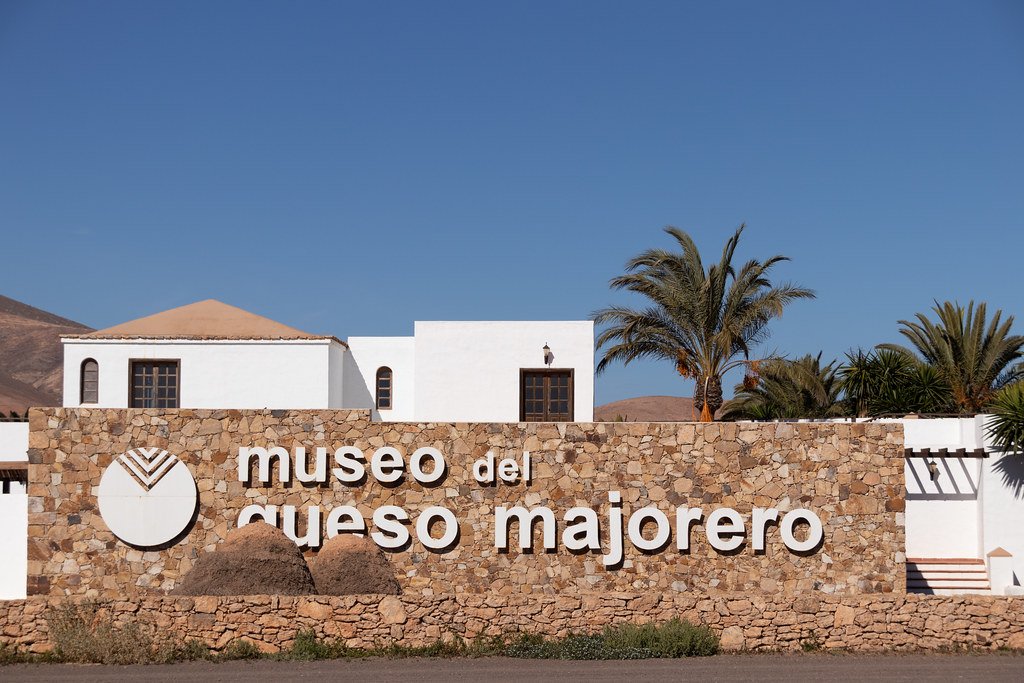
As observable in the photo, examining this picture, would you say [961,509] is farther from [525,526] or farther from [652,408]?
[652,408]

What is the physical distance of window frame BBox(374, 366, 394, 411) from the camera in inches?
1165

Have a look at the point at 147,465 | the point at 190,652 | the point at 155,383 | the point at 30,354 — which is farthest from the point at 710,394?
the point at 30,354

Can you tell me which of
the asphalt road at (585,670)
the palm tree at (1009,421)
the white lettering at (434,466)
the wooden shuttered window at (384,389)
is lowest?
the asphalt road at (585,670)

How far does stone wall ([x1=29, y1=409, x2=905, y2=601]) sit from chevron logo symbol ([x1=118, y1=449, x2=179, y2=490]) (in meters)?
0.22

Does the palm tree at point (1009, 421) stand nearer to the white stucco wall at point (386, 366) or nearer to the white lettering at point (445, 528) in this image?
the white lettering at point (445, 528)

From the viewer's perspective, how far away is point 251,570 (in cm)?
1752

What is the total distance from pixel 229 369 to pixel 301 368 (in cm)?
186

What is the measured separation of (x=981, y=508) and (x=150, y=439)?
18.4 metres

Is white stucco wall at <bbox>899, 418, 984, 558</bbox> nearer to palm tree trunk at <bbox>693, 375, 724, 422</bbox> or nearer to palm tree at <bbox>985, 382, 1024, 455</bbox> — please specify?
palm tree at <bbox>985, 382, 1024, 455</bbox>

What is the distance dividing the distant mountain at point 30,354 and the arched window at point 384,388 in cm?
8116

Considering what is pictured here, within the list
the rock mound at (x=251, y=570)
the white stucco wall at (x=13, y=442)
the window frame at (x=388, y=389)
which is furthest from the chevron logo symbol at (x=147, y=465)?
Result: the window frame at (x=388, y=389)

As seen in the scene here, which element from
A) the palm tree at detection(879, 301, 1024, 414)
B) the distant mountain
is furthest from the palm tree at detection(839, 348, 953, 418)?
the distant mountain

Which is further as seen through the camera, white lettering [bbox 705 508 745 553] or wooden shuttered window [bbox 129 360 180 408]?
wooden shuttered window [bbox 129 360 180 408]

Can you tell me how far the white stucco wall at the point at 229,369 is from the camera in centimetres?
2636
